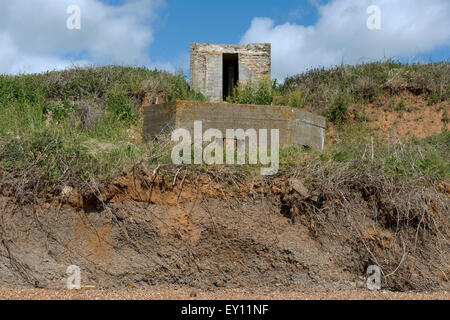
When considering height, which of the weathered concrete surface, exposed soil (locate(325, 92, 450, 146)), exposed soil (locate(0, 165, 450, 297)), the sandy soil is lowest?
the sandy soil

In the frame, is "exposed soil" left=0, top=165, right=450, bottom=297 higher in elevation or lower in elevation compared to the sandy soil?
higher

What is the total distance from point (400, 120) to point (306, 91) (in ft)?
9.50

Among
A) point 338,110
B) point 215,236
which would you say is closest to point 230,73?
point 338,110

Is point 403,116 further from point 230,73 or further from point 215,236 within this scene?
point 215,236

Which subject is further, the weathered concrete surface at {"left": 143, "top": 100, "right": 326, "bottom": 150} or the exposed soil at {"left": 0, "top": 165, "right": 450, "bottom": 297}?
the weathered concrete surface at {"left": 143, "top": 100, "right": 326, "bottom": 150}

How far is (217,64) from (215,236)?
8749 mm

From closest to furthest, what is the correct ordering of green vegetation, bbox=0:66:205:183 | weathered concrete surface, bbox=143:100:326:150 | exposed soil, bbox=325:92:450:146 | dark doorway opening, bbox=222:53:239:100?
green vegetation, bbox=0:66:205:183 → weathered concrete surface, bbox=143:100:326:150 → exposed soil, bbox=325:92:450:146 → dark doorway opening, bbox=222:53:239:100

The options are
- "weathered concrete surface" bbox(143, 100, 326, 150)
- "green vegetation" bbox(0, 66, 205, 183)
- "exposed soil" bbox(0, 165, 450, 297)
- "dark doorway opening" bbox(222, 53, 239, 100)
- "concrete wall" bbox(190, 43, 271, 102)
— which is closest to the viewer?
"exposed soil" bbox(0, 165, 450, 297)

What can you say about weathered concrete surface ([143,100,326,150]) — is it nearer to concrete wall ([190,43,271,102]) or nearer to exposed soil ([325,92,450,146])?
exposed soil ([325,92,450,146])

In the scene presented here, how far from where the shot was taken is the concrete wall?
13.0m

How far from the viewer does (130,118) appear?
11.8m

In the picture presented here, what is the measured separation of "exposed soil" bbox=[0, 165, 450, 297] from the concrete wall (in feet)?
25.7

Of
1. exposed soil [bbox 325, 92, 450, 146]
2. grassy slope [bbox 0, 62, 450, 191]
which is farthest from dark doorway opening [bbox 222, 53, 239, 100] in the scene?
exposed soil [bbox 325, 92, 450, 146]

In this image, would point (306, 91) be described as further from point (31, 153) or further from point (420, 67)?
point (31, 153)
